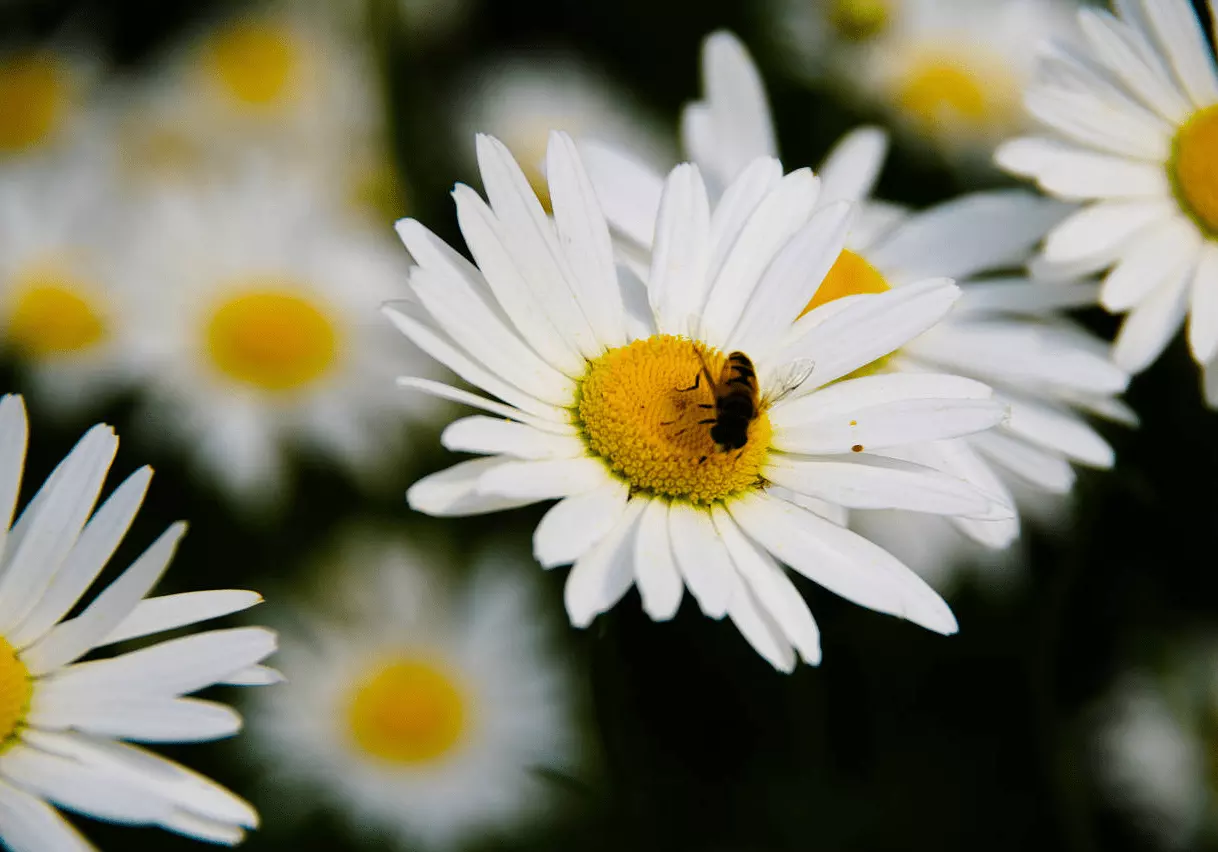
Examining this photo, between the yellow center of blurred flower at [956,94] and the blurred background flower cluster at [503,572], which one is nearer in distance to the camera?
the blurred background flower cluster at [503,572]

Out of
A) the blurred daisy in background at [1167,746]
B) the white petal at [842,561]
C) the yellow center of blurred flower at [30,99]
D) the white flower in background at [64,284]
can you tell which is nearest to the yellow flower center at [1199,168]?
the white petal at [842,561]

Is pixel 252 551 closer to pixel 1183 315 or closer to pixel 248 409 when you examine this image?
pixel 248 409

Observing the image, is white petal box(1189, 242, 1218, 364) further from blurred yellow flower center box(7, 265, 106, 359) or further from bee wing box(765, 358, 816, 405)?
blurred yellow flower center box(7, 265, 106, 359)

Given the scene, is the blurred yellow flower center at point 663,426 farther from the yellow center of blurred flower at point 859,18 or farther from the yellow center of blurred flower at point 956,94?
the yellow center of blurred flower at point 956,94

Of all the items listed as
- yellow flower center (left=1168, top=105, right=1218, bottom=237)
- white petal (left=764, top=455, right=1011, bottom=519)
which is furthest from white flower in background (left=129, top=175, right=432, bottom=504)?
yellow flower center (left=1168, top=105, right=1218, bottom=237)

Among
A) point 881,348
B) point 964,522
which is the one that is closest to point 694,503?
point 881,348

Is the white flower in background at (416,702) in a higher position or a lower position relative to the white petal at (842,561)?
higher
